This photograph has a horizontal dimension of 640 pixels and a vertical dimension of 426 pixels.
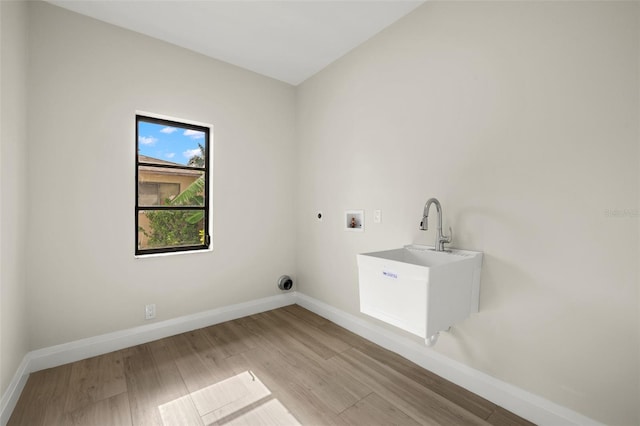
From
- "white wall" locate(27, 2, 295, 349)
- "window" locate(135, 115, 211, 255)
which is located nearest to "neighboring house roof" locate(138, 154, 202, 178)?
"window" locate(135, 115, 211, 255)

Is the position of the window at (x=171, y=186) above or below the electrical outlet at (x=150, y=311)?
above

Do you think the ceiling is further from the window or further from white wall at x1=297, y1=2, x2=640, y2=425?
the window

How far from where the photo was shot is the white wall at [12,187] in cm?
154

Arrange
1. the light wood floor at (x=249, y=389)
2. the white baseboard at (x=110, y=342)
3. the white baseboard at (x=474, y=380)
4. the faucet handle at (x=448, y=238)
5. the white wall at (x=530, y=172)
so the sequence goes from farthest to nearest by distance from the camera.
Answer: the faucet handle at (x=448, y=238)
the white baseboard at (x=110, y=342)
the light wood floor at (x=249, y=389)
the white baseboard at (x=474, y=380)
the white wall at (x=530, y=172)

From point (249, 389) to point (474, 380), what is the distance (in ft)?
4.66

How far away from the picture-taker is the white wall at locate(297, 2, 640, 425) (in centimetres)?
131

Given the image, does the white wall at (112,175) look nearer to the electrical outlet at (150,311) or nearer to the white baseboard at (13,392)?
the electrical outlet at (150,311)

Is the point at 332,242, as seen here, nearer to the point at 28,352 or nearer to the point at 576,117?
the point at 576,117

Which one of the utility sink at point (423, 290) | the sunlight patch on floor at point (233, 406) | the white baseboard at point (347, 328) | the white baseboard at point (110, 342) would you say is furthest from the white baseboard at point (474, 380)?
the white baseboard at point (110, 342)

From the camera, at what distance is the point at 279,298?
3234mm

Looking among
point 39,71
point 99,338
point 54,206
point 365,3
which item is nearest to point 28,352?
point 99,338

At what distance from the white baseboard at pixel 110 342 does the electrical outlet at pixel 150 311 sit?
0.25 feet

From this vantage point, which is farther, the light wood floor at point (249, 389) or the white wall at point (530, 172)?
the light wood floor at point (249, 389)

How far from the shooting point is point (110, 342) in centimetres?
225
